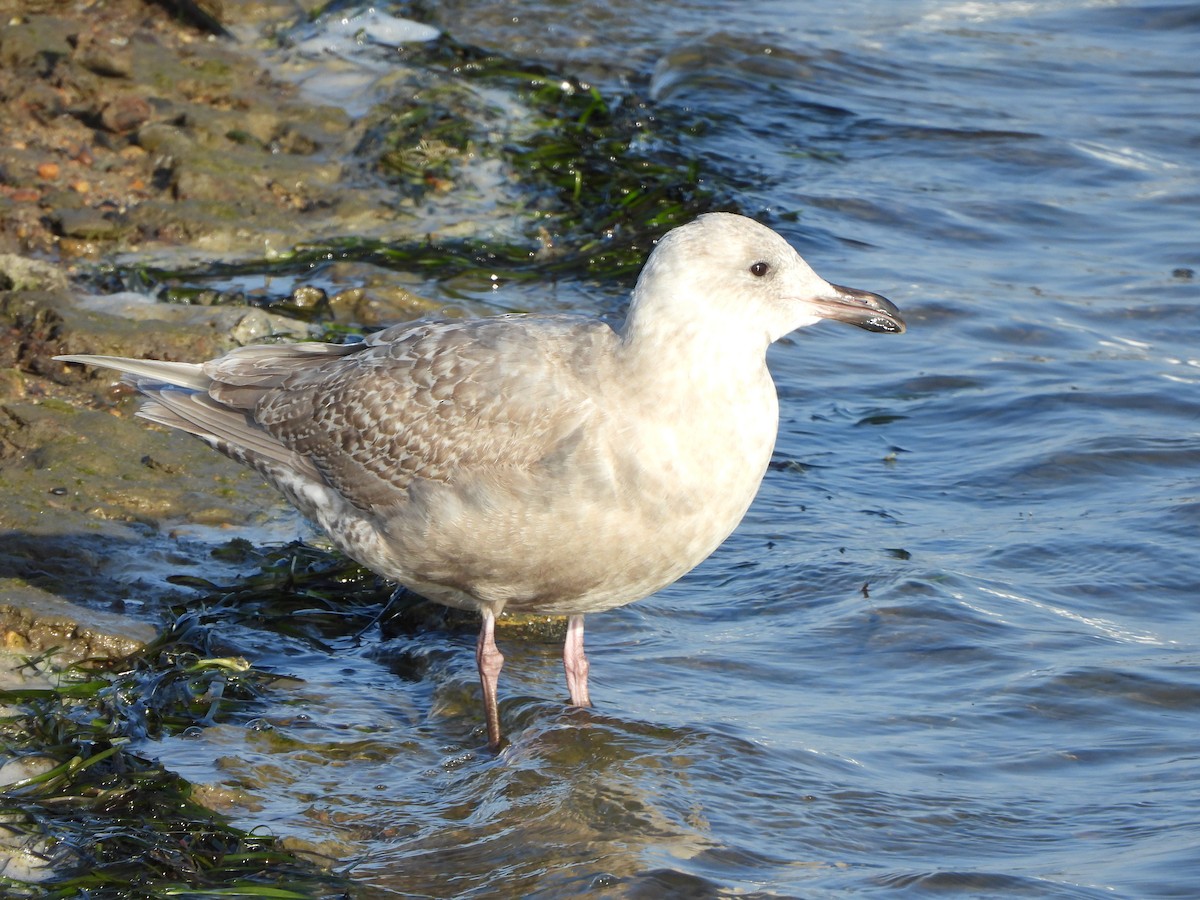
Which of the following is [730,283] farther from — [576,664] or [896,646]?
[896,646]

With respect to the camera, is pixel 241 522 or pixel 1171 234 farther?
pixel 1171 234

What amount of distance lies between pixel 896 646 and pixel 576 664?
1.39 metres

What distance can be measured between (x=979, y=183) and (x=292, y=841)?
8149 mm

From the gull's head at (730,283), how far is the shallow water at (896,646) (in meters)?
1.47

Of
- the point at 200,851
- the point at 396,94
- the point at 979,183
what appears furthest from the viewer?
the point at 979,183

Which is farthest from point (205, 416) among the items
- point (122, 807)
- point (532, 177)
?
point (532, 177)

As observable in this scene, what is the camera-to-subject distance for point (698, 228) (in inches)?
211

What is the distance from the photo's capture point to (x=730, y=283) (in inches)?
208

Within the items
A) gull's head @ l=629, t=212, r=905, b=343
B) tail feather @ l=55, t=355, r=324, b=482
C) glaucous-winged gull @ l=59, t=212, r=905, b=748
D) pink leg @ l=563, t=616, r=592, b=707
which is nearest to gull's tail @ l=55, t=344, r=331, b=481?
tail feather @ l=55, t=355, r=324, b=482

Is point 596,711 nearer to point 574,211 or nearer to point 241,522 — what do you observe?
point 241,522

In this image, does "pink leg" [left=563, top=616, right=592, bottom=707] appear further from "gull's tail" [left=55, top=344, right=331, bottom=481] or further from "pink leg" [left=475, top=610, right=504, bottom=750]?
"gull's tail" [left=55, top=344, right=331, bottom=481]

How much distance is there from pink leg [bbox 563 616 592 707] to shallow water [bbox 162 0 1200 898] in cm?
8

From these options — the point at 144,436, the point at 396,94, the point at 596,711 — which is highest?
the point at 396,94

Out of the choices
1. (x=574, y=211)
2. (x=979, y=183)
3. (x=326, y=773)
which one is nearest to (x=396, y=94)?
(x=574, y=211)
